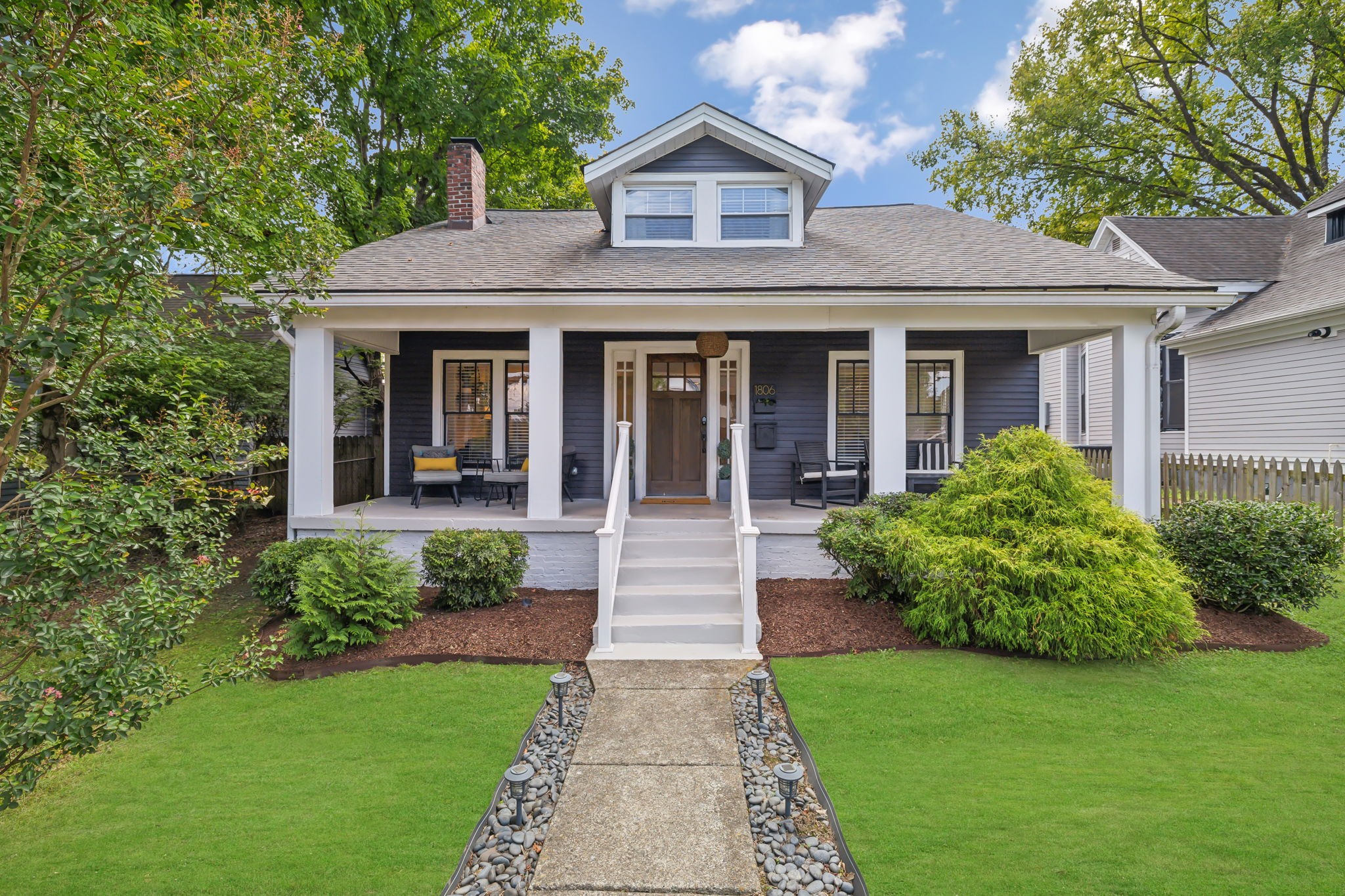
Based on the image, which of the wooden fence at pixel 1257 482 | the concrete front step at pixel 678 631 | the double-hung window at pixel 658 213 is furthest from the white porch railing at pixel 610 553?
the wooden fence at pixel 1257 482

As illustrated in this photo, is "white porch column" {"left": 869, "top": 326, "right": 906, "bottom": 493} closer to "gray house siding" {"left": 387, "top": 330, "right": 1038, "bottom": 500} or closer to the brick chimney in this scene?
"gray house siding" {"left": 387, "top": 330, "right": 1038, "bottom": 500}

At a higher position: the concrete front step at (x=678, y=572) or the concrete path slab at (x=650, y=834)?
the concrete front step at (x=678, y=572)

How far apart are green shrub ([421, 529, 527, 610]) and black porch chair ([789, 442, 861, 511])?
4188 mm

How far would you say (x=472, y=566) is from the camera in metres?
6.59

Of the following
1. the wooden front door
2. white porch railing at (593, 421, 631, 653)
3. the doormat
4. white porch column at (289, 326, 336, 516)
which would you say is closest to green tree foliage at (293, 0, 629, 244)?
white porch column at (289, 326, 336, 516)

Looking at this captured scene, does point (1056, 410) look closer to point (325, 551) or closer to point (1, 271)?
point (325, 551)

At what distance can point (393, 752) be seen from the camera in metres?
4.07

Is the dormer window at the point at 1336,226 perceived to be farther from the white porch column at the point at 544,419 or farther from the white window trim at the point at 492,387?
the white window trim at the point at 492,387

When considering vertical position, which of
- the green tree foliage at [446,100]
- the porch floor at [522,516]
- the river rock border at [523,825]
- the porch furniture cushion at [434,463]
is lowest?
the river rock border at [523,825]

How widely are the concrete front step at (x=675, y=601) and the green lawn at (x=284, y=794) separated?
53.3 inches

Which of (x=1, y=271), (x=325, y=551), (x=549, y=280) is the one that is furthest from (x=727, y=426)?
(x=1, y=271)

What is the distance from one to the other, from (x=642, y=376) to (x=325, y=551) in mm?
5321

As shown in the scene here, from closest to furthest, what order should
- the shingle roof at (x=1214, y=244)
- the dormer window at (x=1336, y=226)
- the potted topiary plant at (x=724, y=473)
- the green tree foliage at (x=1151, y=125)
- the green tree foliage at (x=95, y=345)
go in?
the green tree foliage at (x=95, y=345), the potted topiary plant at (x=724, y=473), the dormer window at (x=1336, y=226), the shingle roof at (x=1214, y=244), the green tree foliage at (x=1151, y=125)

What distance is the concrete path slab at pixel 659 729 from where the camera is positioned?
4.00 metres
